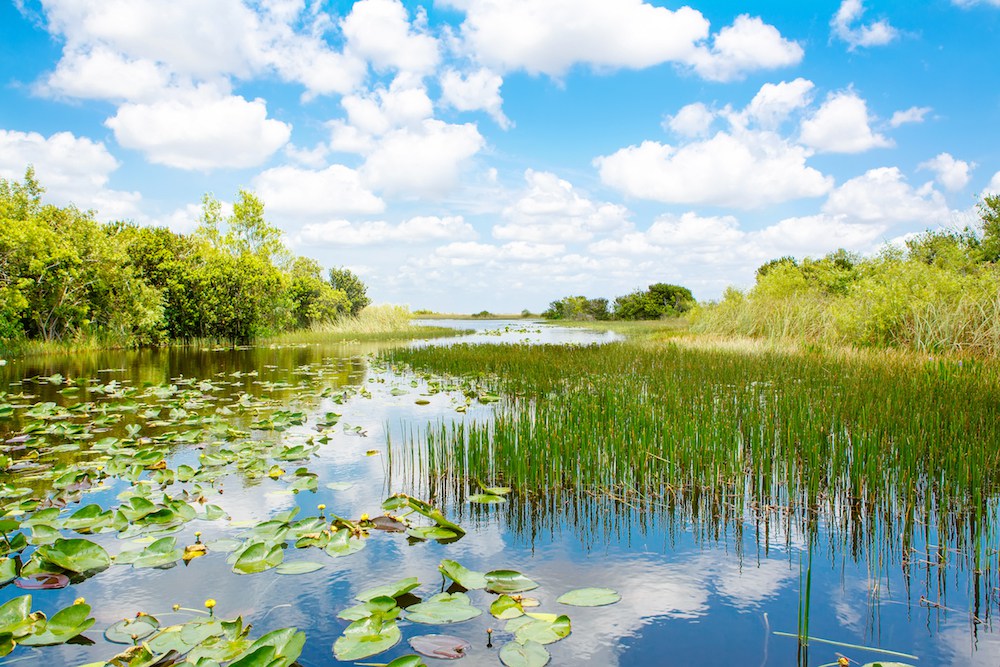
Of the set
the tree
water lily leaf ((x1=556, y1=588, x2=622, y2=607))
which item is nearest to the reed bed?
water lily leaf ((x1=556, y1=588, x2=622, y2=607))

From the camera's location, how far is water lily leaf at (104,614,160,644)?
8.20 ft

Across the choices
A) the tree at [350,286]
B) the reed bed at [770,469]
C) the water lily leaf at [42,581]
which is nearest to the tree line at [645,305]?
the tree at [350,286]

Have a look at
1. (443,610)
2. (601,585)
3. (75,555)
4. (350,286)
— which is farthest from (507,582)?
(350,286)

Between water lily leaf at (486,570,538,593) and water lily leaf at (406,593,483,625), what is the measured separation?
173 mm

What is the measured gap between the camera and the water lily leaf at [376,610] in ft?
8.52

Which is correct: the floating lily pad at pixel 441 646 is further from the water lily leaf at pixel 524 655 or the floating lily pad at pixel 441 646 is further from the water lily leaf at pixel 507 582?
the water lily leaf at pixel 507 582

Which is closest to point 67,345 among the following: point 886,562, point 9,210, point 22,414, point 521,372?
point 9,210

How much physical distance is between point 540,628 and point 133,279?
776 inches

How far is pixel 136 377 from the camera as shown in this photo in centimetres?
1133

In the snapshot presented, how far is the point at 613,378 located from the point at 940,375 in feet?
14.2

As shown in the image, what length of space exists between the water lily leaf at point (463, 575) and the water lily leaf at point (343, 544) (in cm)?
71

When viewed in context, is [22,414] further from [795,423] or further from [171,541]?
[795,423]

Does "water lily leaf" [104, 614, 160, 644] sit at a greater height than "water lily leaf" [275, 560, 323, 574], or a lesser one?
lesser

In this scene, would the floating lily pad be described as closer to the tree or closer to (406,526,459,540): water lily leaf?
(406,526,459,540): water lily leaf
